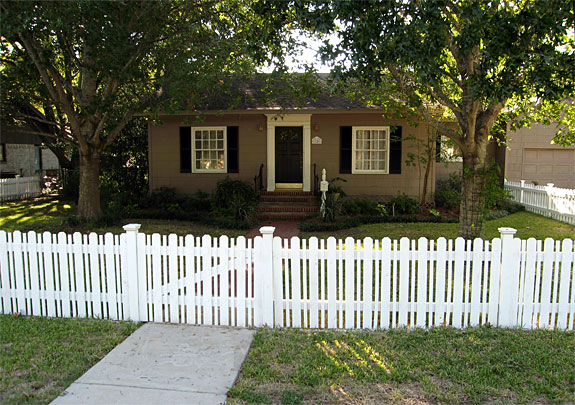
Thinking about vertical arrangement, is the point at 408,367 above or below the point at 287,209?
below

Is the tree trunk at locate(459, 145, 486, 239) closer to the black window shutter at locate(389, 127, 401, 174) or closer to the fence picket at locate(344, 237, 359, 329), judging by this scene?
the fence picket at locate(344, 237, 359, 329)

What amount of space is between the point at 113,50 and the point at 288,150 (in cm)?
774

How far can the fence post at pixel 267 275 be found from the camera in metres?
5.25

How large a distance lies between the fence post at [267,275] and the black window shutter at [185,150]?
10932 millimetres

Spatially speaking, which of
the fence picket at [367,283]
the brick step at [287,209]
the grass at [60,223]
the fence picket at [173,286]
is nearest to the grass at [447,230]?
the brick step at [287,209]

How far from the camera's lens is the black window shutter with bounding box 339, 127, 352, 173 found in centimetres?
1508

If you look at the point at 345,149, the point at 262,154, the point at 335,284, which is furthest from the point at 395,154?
the point at 335,284

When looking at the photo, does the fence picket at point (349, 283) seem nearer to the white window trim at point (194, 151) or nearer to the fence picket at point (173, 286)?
the fence picket at point (173, 286)

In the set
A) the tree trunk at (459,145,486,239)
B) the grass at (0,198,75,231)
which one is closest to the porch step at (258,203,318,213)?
the grass at (0,198,75,231)

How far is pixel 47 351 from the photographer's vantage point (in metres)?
4.68

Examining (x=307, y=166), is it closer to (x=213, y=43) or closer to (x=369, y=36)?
(x=213, y=43)

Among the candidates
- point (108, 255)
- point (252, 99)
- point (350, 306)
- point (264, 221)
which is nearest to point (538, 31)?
point (350, 306)

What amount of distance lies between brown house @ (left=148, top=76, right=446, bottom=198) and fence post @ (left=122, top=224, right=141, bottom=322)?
9.57m

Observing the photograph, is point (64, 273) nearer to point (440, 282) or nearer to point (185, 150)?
point (440, 282)
